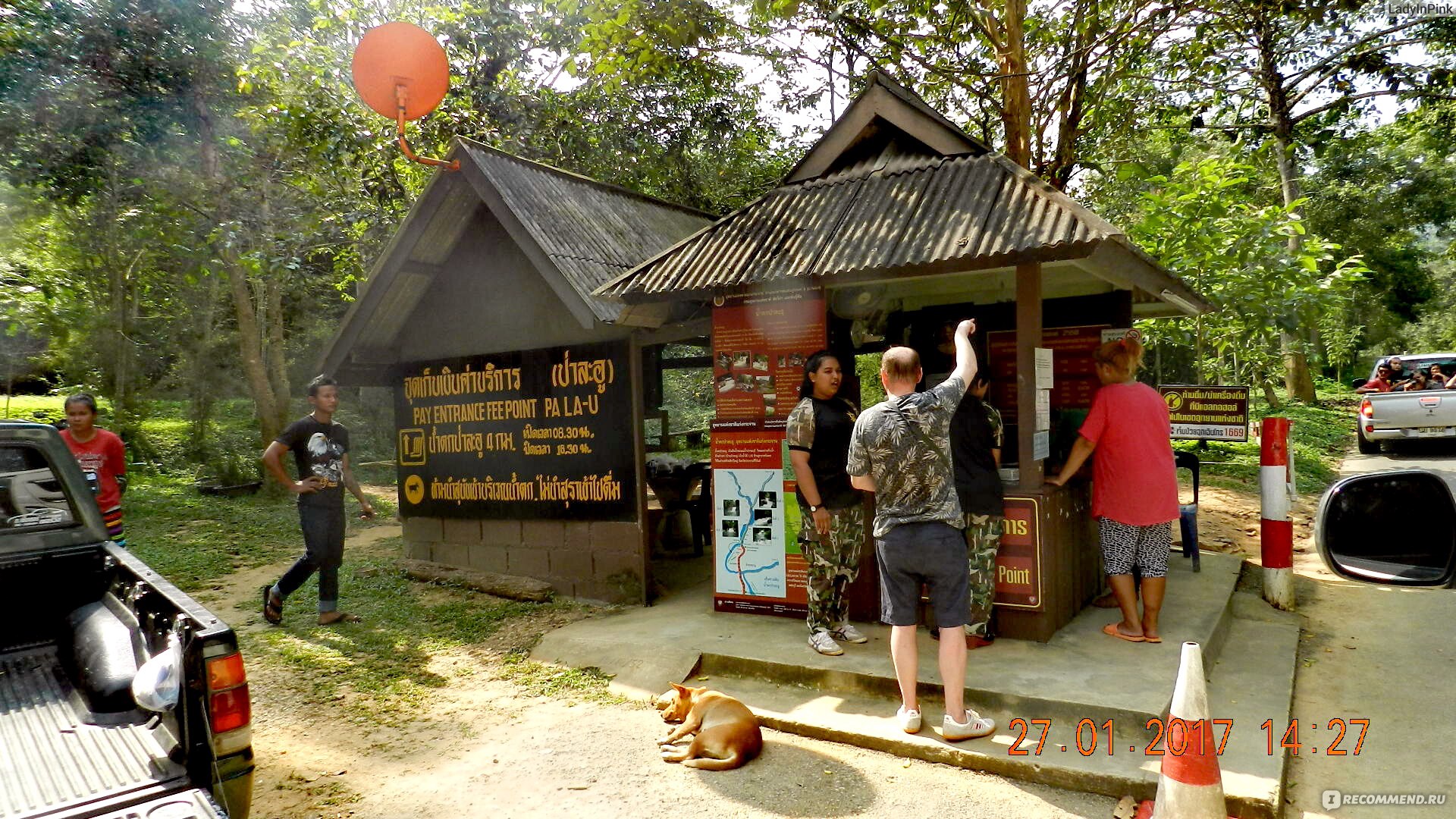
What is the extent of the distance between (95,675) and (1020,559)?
5.02 m

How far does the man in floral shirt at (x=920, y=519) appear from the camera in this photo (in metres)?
4.14

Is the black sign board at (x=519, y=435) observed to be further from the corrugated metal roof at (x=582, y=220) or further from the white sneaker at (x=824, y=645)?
the white sneaker at (x=824, y=645)

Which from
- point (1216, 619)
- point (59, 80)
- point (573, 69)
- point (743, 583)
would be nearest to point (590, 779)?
point (743, 583)

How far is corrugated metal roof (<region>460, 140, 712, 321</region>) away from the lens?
6.91 meters

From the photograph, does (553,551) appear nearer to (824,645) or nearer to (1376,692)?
(824,645)

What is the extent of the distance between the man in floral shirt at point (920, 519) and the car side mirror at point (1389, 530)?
1.76 m

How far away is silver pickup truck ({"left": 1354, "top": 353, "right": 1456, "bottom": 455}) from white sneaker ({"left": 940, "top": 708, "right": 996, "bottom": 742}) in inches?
586

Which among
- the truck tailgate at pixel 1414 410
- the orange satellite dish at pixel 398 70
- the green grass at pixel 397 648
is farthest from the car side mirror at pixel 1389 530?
the truck tailgate at pixel 1414 410

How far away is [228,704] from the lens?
2988 millimetres

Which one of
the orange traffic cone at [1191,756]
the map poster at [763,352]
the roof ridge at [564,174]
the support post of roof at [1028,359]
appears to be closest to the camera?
the orange traffic cone at [1191,756]

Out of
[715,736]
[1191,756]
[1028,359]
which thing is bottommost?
[715,736]

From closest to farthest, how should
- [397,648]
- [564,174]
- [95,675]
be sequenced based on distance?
[95,675] < [397,648] < [564,174]

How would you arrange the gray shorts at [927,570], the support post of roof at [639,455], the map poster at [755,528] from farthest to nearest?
the support post of roof at [639,455]
the map poster at [755,528]
the gray shorts at [927,570]

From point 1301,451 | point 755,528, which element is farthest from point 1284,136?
point 755,528
